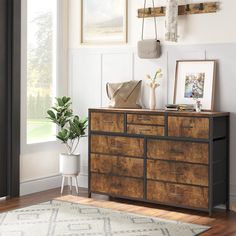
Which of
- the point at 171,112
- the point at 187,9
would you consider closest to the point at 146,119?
the point at 171,112

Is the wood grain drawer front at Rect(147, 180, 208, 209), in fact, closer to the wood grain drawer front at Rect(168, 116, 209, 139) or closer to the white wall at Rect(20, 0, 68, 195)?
the wood grain drawer front at Rect(168, 116, 209, 139)

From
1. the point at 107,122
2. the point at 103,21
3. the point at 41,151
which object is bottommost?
the point at 41,151

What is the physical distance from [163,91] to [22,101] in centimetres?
148

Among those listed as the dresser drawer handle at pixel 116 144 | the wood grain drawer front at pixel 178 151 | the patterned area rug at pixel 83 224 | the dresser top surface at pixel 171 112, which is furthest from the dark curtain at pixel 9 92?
the wood grain drawer front at pixel 178 151

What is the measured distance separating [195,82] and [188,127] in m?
0.59

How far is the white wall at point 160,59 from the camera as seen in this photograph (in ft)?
17.5

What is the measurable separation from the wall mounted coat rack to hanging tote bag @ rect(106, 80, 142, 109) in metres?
0.72

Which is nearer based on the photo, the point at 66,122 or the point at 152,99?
the point at 152,99

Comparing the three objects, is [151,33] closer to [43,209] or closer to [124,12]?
[124,12]

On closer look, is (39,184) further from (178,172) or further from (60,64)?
(178,172)

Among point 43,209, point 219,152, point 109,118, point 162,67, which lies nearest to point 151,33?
point 162,67

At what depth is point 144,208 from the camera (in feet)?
17.5

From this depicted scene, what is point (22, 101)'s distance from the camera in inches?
231

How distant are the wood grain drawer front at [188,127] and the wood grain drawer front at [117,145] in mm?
369
